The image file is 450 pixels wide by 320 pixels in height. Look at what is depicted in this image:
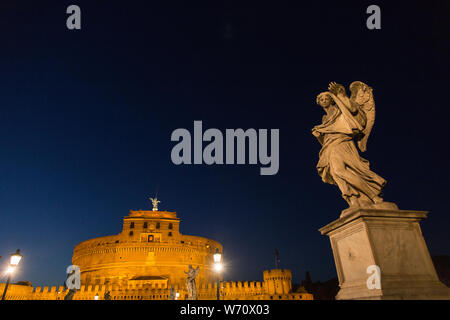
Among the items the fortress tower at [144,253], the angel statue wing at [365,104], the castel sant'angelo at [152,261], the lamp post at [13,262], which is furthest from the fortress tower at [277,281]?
the angel statue wing at [365,104]

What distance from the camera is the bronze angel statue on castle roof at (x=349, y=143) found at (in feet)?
13.5

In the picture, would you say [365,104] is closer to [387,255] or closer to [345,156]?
[345,156]

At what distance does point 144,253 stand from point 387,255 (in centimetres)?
5097

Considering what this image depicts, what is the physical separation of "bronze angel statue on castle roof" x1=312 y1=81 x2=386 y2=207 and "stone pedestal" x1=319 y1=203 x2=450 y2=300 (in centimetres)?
36

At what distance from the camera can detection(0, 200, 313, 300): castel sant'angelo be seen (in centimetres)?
3851

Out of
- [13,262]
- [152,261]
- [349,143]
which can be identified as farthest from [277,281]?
[349,143]

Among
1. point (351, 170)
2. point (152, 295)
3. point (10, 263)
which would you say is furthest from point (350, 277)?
point (152, 295)

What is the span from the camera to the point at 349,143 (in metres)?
4.55

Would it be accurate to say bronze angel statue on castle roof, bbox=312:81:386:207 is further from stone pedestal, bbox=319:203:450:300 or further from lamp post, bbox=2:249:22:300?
lamp post, bbox=2:249:22:300

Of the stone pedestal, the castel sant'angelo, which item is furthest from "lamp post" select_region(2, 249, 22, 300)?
the castel sant'angelo
